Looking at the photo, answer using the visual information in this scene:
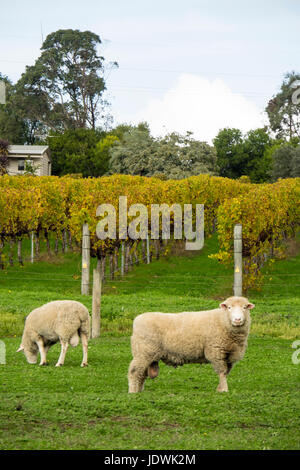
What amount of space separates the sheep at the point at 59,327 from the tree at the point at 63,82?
7384 centimetres

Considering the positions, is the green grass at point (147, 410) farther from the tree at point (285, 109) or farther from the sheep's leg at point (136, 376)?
the tree at point (285, 109)

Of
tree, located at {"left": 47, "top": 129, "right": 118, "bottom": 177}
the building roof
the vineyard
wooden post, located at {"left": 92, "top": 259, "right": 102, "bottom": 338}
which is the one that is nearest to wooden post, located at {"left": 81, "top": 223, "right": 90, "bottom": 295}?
the vineyard

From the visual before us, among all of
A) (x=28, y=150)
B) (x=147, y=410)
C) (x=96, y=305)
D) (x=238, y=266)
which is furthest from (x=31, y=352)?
(x=28, y=150)

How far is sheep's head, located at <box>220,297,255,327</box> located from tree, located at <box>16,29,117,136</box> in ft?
255

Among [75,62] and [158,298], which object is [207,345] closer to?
[158,298]

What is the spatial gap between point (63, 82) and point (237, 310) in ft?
262

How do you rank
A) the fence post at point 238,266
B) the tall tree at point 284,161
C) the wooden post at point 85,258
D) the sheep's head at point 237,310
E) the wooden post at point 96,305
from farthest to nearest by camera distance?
the tall tree at point 284,161
the wooden post at point 85,258
the fence post at point 238,266
the wooden post at point 96,305
the sheep's head at point 237,310

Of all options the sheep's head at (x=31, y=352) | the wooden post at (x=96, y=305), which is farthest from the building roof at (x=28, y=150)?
the sheep's head at (x=31, y=352)

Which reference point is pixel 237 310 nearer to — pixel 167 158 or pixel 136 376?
pixel 136 376

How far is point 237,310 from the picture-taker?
11.2 m

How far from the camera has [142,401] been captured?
10250 mm

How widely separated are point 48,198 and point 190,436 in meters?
34.1

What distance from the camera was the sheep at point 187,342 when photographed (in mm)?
11344

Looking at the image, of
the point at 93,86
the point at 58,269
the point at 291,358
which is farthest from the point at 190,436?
the point at 93,86
